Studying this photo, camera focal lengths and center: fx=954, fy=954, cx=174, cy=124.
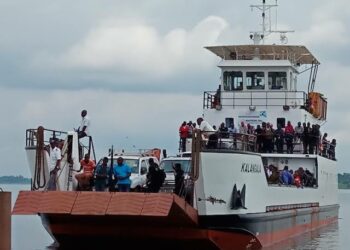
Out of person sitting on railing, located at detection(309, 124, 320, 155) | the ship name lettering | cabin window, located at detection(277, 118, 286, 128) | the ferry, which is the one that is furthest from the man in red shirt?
cabin window, located at detection(277, 118, 286, 128)

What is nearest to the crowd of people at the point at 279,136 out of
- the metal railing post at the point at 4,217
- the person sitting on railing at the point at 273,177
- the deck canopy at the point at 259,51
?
the person sitting on railing at the point at 273,177

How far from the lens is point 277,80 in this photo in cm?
3525

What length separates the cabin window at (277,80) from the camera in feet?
116

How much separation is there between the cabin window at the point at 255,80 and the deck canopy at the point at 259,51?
1054mm

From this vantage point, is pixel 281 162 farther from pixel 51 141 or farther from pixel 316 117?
pixel 51 141

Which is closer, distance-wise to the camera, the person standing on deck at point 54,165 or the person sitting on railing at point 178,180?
the person sitting on railing at point 178,180

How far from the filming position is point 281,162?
32.4 metres

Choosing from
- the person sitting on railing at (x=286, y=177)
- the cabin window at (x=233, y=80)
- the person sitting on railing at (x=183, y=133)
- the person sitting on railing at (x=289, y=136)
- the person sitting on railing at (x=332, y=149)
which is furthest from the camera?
the person sitting on railing at (x=332, y=149)

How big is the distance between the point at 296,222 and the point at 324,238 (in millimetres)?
4880

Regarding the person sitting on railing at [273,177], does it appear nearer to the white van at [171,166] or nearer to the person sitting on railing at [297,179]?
the person sitting on railing at [297,179]

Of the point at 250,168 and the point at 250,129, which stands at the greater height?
the point at 250,129

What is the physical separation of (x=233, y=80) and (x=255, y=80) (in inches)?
32.2

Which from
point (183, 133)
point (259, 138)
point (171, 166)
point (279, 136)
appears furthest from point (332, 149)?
point (171, 166)

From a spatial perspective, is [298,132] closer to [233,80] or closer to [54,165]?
[233,80]
